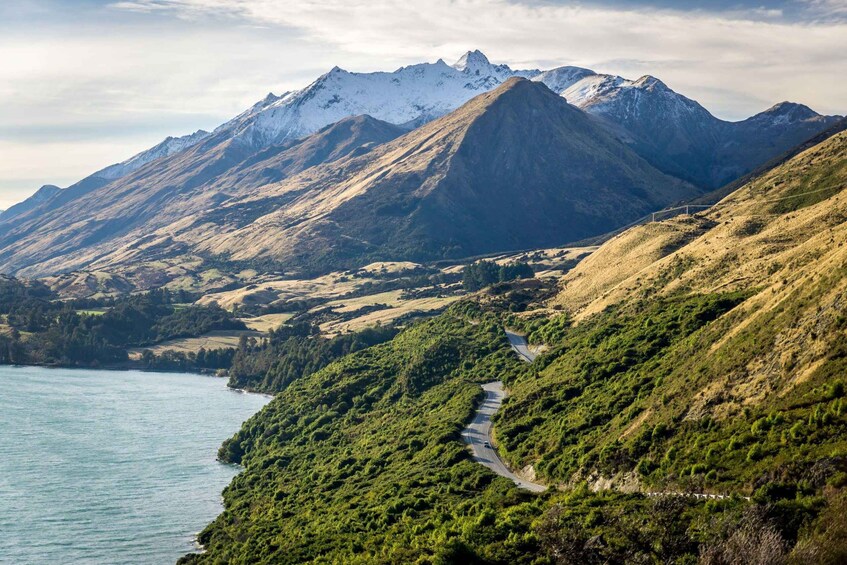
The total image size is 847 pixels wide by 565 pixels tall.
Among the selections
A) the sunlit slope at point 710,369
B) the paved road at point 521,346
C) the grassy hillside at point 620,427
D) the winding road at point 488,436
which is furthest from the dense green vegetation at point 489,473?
the paved road at point 521,346

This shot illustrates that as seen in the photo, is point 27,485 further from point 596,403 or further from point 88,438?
point 596,403

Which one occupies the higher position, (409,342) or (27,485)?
(409,342)

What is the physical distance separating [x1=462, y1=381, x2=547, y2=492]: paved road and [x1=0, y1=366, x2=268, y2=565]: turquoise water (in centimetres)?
2907

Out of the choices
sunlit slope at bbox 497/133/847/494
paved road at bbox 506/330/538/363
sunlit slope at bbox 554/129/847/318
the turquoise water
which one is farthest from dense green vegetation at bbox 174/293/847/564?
the turquoise water

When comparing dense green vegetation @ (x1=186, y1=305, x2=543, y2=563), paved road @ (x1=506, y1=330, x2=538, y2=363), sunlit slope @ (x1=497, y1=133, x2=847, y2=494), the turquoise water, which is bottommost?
the turquoise water

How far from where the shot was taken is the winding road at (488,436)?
210 ft

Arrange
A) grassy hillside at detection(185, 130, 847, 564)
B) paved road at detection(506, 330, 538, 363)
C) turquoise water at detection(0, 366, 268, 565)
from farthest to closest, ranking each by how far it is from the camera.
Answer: paved road at detection(506, 330, 538, 363)
turquoise water at detection(0, 366, 268, 565)
grassy hillside at detection(185, 130, 847, 564)

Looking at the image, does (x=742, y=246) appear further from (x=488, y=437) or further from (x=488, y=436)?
(x=488, y=437)

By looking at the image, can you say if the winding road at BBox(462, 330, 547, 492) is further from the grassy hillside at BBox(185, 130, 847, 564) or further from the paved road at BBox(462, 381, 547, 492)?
the grassy hillside at BBox(185, 130, 847, 564)

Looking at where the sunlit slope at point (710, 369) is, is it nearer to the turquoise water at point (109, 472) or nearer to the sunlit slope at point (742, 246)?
the sunlit slope at point (742, 246)

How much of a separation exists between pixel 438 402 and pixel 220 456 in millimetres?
41297

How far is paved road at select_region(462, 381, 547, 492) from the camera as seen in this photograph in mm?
63812

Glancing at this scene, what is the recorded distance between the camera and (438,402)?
9544cm

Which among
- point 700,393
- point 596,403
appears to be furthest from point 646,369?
point 700,393
